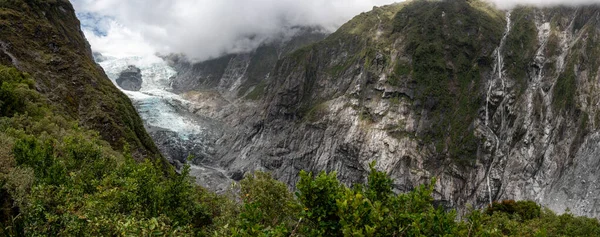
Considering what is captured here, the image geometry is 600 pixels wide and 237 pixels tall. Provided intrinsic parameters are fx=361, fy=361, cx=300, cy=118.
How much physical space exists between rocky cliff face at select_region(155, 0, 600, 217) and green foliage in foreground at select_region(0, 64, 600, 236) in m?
103

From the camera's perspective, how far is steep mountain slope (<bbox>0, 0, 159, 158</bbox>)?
215 ft

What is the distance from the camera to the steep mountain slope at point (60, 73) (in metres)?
65.5

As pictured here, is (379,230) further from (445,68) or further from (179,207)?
(445,68)

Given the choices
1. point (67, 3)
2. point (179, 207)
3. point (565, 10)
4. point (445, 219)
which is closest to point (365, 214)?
point (445, 219)

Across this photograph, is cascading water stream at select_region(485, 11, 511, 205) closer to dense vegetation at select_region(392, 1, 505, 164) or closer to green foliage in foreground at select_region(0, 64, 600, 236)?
dense vegetation at select_region(392, 1, 505, 164)

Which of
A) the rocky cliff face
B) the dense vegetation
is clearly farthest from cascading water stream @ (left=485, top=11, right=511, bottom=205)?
the dense vegetation

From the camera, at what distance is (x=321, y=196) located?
461 inches

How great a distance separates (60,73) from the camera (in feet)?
242

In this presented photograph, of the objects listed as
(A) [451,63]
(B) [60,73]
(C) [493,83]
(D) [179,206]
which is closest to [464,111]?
(C) [493,83]

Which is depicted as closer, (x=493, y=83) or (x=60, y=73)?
(x=60, y=73)

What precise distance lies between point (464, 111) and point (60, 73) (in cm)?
13500

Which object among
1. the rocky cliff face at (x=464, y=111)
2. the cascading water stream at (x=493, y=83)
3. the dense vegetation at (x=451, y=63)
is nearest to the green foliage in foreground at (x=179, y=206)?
the rocky cliff face at (x=464, y=111)

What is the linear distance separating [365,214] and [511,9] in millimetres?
207814

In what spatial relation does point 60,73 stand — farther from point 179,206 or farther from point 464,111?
point 464,111
